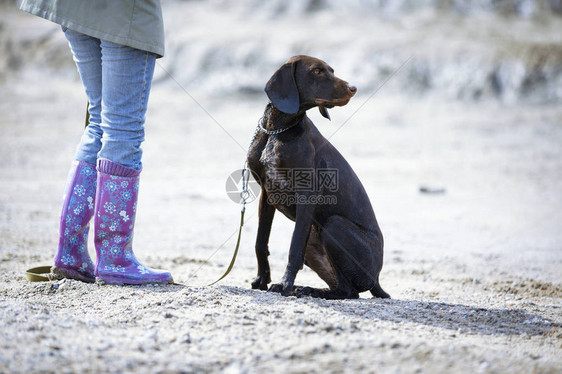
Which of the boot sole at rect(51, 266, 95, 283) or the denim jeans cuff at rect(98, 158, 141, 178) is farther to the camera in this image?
the boot sole at rect(51, 266, 95, 283)

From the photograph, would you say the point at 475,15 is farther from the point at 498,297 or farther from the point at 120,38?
the point at 120,38

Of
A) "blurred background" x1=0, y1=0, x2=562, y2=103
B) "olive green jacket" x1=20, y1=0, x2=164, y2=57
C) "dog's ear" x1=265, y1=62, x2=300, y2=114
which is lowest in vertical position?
"dog's ear" x1=265, y1=62, x2=300, y2=114

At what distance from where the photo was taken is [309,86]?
159 inches

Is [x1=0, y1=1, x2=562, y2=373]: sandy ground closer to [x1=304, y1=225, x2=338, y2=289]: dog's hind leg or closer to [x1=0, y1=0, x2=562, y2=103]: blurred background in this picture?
[x1=304, y1=225, x2=338, y2=289]: dog's hind leg

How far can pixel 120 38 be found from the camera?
3.51 meters

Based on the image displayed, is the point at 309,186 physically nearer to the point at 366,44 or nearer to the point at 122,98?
the point at 122,98

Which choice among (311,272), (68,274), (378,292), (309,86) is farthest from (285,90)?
(311,272)

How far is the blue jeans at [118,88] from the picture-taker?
11.9ft

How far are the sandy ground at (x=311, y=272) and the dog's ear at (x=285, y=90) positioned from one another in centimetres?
124

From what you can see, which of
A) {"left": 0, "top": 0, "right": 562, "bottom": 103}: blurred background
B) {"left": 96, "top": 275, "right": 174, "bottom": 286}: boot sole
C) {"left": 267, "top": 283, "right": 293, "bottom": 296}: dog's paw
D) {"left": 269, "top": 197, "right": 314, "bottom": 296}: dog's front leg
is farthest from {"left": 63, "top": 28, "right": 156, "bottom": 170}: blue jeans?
{"left": 0, "top": 0, "right": 562, "bottom": 103}: blurred background

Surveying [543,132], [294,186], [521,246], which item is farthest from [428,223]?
[543,132]

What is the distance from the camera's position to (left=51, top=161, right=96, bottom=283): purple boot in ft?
12.7

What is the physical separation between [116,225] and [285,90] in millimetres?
1390

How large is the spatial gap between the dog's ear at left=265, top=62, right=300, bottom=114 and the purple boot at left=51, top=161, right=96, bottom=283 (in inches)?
49.5
